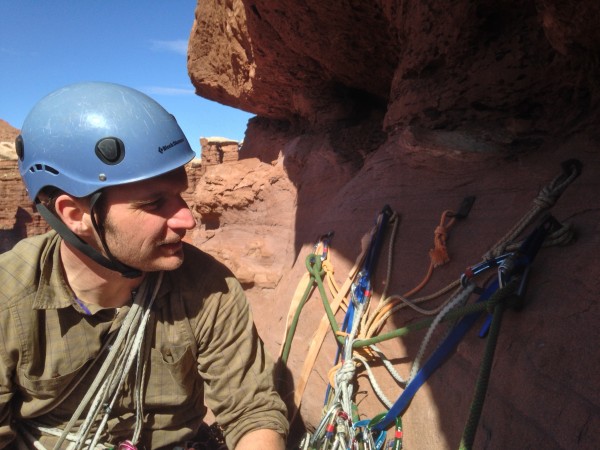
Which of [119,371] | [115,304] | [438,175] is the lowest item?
[119,371]

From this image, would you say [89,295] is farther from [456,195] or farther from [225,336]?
[456,195]

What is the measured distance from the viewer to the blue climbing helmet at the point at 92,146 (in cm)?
144

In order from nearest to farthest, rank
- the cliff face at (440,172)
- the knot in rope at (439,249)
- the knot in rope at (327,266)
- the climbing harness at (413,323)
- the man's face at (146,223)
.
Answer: the cliff face at (440,172)
the climbing harness at (413,323)
the man's face at (146,223)
the knot in rope at (439,249)
the knot in rope at (327,266)

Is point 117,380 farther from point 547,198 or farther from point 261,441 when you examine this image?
point 547,198

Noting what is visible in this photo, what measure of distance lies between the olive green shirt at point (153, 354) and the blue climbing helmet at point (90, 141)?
0.35 metres

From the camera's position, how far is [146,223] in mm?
1465

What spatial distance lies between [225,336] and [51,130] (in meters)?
0.98

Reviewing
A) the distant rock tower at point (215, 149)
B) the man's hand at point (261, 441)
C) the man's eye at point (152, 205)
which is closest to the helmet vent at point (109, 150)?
the man's eye at point (152, 205)

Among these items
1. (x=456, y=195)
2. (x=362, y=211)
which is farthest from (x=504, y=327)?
(x=362, y=211)

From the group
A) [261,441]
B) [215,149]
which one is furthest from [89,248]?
[215,149]

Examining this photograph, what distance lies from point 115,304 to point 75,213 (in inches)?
15.7

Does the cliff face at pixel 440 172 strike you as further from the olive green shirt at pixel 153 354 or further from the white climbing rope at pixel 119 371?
the white climbing rope at pixel 119 371

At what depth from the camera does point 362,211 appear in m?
2.55

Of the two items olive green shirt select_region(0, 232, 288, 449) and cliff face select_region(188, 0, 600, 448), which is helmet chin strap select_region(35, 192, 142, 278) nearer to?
olive green shirt select_region(0, 232, 288, 449)
